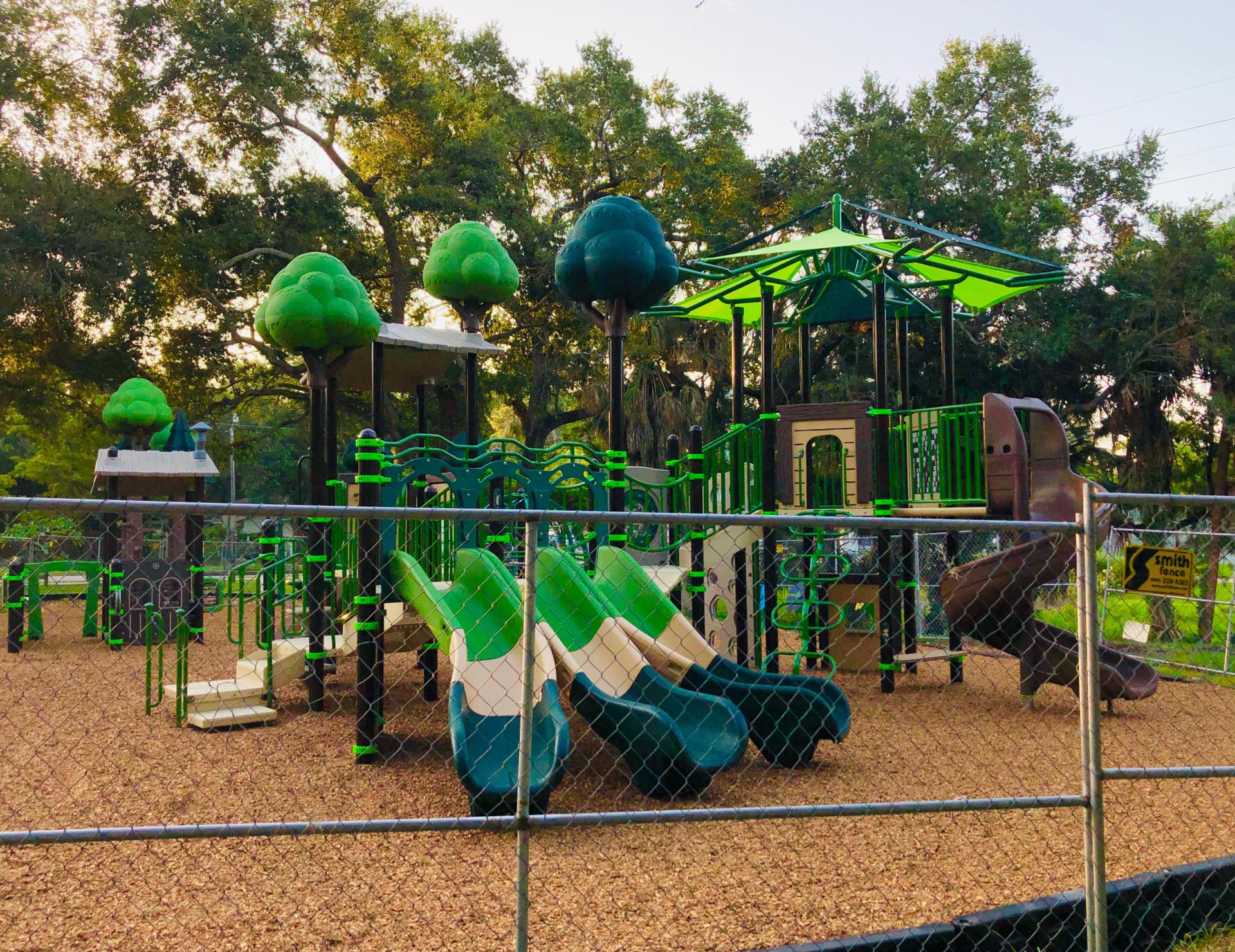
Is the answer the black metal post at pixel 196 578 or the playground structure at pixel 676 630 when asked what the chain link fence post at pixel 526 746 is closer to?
the playground structure at pixel 676 630

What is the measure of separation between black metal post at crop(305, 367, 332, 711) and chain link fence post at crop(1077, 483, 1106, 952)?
5850 mm

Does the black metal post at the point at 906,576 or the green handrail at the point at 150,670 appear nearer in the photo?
the green handrail at the point at 150,670

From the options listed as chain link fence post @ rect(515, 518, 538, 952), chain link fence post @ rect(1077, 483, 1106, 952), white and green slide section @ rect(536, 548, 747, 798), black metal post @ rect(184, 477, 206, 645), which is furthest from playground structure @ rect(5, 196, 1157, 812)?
chain link fence post @ rect(1077, 483, 1106, 952)

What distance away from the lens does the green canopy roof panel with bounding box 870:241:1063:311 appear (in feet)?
31.4

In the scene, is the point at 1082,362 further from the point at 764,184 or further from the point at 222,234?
the point at 222,234

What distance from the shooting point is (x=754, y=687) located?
666 centimetres

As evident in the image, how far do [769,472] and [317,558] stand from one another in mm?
4201

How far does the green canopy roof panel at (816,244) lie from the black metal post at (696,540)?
2.33 m

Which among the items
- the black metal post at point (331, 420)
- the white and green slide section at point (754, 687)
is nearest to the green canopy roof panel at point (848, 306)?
the white and green slide section at point (754, 687)

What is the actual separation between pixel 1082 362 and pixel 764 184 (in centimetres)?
883

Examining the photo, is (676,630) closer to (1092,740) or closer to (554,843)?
(554,843)

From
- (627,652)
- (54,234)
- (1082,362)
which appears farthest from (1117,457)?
(54,234)

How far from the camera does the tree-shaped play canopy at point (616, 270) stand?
829 cm

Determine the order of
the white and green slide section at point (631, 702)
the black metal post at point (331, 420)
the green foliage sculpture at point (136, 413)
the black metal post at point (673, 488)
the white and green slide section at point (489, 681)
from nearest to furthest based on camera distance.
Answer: the white and green slide section at point (489, 681) < the white and green slide section at point (631, 702) < the black metal post at point (331, 420) < the black metal post at point (673, 488) < the green foliage sculpture at point (136, 413)
